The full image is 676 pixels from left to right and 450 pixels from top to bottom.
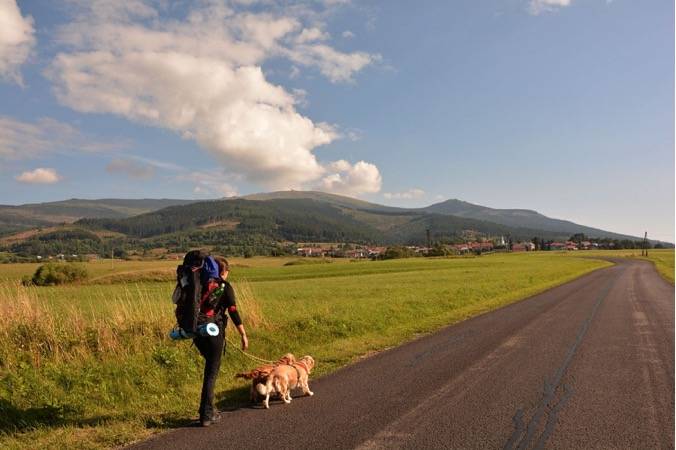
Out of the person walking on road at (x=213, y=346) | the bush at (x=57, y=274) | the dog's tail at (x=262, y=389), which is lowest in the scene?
the bush at (x=57, y=274)

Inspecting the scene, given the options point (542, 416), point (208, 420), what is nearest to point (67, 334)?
point (208, 420)

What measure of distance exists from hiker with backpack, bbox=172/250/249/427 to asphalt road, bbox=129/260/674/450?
68 centimetres

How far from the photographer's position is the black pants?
7754 mm

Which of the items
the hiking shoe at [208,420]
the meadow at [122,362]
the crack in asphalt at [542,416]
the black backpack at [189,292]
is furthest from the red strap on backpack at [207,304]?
the crack in asphalt at [542,416]

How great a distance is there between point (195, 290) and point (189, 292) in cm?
14

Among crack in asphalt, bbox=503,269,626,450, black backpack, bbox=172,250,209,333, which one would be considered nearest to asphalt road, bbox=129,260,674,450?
crack in asphalt, bbox=503,269,626,450

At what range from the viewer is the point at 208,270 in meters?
7.76

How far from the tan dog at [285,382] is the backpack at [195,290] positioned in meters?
1.76

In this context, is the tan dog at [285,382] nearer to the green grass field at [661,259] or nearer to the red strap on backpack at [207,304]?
the red strap on backpack at [207,304]

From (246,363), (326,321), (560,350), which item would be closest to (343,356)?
(246,363)

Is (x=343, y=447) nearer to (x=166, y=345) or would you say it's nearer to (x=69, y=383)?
(x=69, y=383)

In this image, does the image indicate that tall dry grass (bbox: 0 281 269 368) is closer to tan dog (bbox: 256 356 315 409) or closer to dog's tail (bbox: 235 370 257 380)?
dog's tail (bbox: 235 370 257 380)

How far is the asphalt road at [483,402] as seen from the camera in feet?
22.3

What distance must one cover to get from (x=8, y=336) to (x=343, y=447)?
9.85 meters
